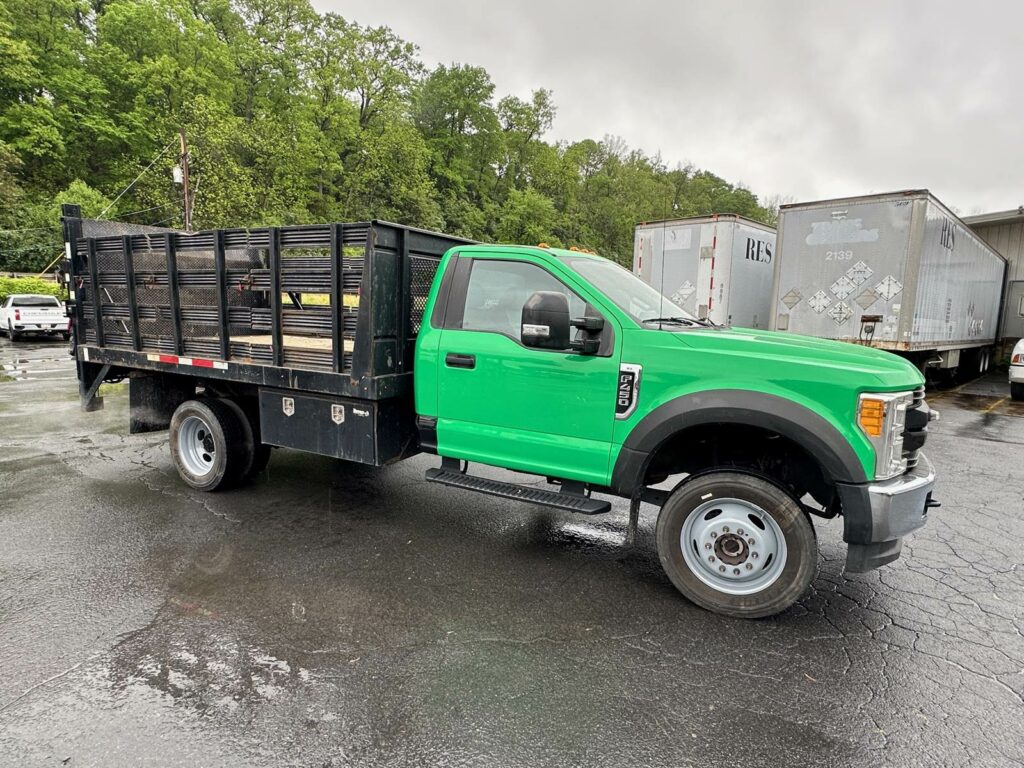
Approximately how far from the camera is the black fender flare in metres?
3.15

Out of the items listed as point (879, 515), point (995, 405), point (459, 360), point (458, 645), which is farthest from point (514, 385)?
point (995, 405)

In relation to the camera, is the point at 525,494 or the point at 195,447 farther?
the point at 195,447

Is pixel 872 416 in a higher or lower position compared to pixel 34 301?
lower

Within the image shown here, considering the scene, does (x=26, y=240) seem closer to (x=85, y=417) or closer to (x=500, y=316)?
(x=85, y=417)

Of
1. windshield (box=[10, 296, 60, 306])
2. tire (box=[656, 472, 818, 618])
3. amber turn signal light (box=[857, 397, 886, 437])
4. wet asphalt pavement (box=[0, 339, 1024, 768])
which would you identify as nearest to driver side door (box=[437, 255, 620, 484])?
tire (box=[656, 472, 818, 618])

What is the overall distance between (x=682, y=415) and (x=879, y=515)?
3.77ft

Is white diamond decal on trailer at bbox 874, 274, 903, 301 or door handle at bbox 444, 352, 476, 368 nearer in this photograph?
door handle at bbox 444, 352, 476, 368

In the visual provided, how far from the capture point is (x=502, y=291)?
4176mm

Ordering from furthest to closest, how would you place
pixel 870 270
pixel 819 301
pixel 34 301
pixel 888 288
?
pixel 34 301 < pixel 819 301 < pixel 870 270 < pixel 888 288

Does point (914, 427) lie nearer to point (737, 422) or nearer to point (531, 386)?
point (737, 422)

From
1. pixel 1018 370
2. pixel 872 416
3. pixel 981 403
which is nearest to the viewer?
pixel 872 416

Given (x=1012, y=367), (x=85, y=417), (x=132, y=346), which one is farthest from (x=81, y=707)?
(x=1012, y=367)

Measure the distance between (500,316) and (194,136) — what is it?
103 feet

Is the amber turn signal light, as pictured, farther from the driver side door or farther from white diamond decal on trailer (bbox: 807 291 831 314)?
white diamond decal on trailer (bbox: 807 291 831 314)
